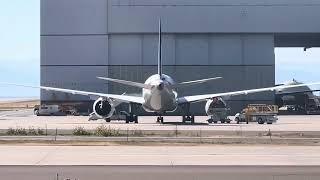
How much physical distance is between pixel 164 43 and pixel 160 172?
75827 mm

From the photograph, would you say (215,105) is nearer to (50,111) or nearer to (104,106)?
(104,106)

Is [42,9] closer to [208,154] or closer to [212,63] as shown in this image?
[212,63]

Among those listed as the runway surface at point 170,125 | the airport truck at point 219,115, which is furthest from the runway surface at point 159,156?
the airport truck at point 219,115

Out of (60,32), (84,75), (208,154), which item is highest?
(60,32)

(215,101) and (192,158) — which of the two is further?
(215,101)

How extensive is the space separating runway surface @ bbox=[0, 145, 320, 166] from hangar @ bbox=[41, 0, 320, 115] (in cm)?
6383

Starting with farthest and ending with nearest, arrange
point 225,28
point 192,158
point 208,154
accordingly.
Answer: point 225,28
point 208,154
point 192,158

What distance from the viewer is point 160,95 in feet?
182

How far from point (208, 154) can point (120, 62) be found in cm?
6910

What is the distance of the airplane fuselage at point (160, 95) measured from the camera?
181 feet

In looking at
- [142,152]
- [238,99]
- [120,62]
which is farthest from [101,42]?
[142,152]

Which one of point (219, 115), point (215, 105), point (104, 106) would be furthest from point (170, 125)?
point (219, 115)

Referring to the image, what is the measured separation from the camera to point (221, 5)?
91.1 meters

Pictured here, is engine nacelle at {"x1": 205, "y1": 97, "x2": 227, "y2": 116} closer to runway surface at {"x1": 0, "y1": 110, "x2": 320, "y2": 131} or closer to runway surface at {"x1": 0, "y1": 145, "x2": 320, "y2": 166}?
runway surface at {"x1": 0, "y1": 110, "x2": 320, "y2": 131}
